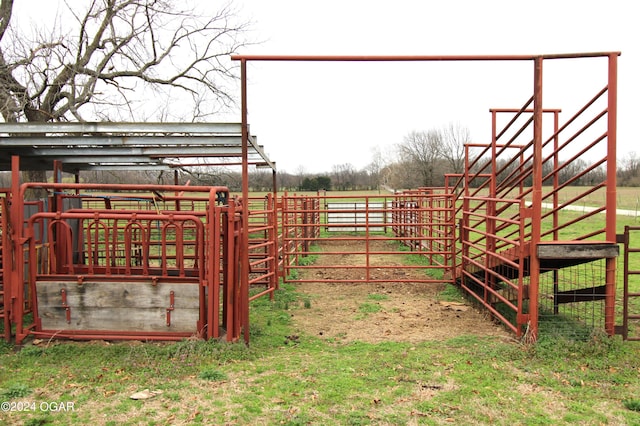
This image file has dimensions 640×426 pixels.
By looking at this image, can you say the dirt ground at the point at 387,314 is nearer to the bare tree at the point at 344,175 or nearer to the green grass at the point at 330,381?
the green grass at the point at 330,381

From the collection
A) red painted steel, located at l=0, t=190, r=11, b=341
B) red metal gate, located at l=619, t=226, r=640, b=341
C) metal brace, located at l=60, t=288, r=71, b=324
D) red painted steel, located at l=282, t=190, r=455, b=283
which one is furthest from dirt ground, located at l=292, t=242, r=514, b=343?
red painted steel, located at l=0, t=190, r=11, b=341

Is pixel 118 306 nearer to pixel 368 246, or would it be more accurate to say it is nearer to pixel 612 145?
pixel 368 246

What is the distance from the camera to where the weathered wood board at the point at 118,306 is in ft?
14.7

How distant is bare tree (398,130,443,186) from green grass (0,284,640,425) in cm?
4073

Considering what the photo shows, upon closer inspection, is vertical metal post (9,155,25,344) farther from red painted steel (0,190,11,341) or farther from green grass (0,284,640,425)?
green grass (0,284,640,425)

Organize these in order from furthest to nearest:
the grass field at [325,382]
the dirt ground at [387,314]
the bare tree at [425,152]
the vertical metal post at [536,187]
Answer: the bare tree at [425,152], the dirt ground at [387,314], the vertical metal post at [536,187], the grass field at [325,382]

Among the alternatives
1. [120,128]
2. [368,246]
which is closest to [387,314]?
[368,246]

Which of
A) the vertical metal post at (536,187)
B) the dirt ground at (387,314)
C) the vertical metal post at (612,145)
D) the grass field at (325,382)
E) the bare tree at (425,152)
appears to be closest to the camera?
the grass field at (325,382)

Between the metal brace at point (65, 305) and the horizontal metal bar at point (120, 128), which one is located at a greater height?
the horizontal metal bar at point (120, 128)

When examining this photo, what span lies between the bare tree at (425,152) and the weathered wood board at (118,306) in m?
41.3

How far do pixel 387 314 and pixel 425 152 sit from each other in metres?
43.7

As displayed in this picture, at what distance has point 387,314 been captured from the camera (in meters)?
6.12

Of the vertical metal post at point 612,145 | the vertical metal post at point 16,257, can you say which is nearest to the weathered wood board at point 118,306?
the vertical metal post at point 16,257

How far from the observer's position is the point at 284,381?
3738mm
